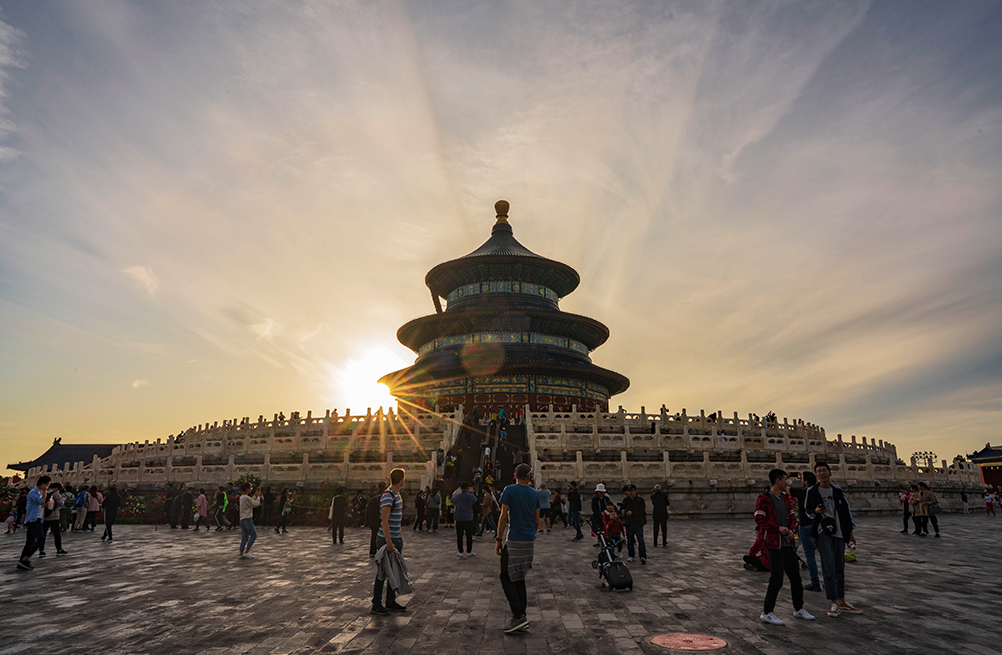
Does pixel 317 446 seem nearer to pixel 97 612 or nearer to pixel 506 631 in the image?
pixel 97 612

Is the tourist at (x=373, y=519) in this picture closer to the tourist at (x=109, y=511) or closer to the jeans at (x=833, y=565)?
the jeans at (x=833, y=565)

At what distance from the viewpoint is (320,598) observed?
809cm

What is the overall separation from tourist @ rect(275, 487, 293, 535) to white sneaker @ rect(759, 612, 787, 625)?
15315 millimetres

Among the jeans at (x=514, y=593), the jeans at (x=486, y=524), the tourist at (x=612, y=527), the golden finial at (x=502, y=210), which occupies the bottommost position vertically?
the jeans at (x=486, y=524)

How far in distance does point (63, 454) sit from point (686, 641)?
229ft

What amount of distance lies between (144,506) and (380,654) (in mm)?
22253

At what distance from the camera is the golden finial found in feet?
178

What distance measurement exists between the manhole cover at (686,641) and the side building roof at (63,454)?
63.7m

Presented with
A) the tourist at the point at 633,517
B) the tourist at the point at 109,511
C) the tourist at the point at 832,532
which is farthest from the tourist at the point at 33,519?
the tourist at the point at 832,532

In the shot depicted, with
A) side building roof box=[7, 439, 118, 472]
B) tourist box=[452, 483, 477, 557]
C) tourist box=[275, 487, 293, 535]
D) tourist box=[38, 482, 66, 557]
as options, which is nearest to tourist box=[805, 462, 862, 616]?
tourist box=[452, 483, 477, 557]

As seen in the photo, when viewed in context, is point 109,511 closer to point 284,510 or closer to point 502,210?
point 284,510

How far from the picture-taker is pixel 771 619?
652 cm

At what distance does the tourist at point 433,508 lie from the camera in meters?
17.5

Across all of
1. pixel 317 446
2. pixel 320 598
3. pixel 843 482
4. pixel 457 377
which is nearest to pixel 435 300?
pixel 457 377
